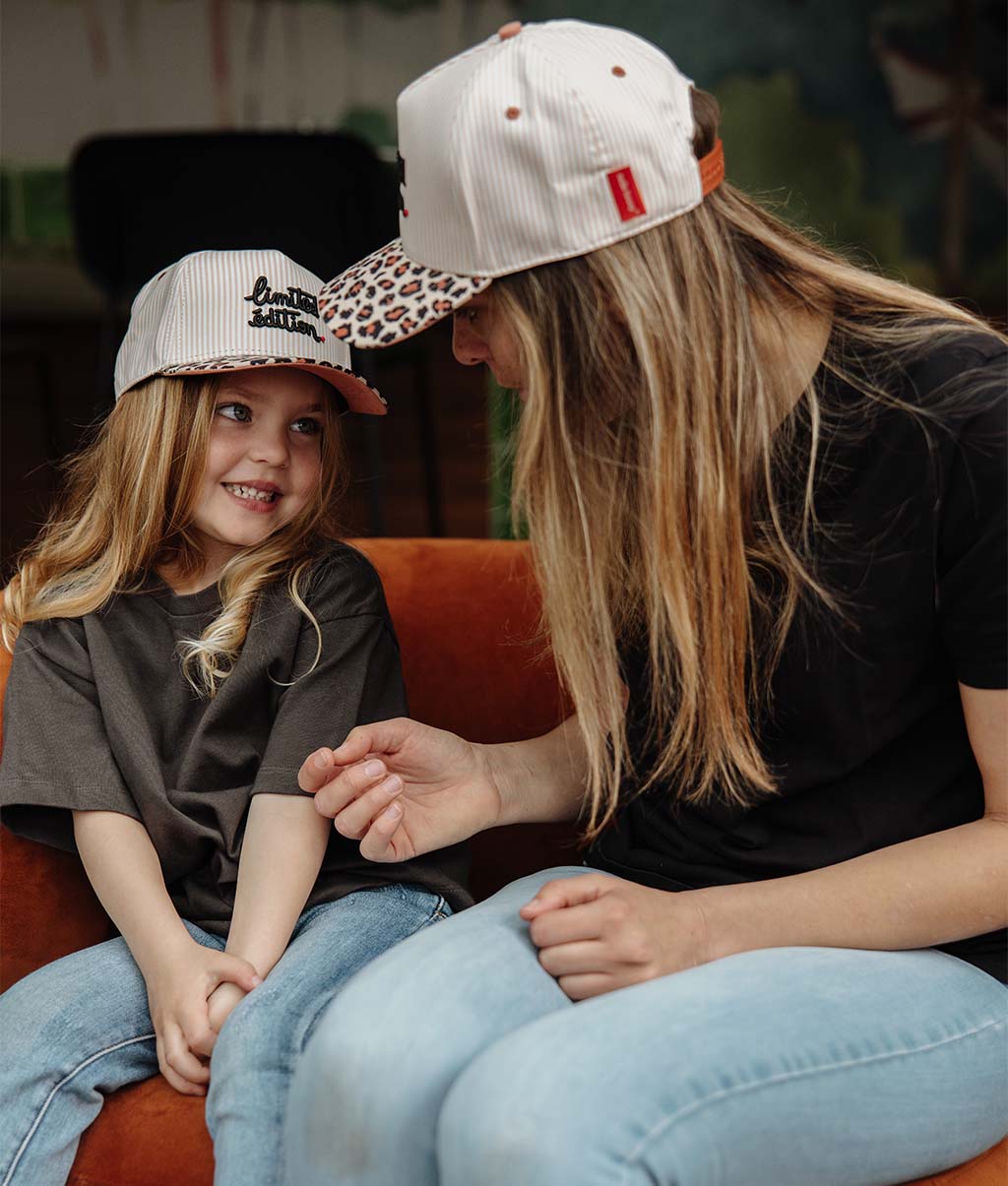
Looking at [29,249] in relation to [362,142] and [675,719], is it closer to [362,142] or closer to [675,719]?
[362,142]

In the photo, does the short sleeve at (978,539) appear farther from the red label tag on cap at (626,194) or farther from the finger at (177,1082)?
the finger at (177,1082)

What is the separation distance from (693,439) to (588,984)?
43cm

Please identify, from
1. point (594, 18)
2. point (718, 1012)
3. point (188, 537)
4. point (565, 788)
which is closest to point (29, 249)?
point (594, 18)

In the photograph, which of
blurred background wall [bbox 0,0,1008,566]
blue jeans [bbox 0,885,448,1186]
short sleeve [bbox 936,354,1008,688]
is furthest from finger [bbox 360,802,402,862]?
blurred background wall [bbox 0,0,1008,566]

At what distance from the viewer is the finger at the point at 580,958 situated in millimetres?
1062

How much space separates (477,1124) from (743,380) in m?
0.58

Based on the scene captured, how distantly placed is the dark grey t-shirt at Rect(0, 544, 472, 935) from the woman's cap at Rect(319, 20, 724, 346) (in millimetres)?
465

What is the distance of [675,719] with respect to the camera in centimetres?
121

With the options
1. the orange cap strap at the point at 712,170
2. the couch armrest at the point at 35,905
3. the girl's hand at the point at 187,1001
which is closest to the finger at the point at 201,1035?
the girl's hand at the point at 187,1001

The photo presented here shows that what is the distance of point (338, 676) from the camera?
1.45m

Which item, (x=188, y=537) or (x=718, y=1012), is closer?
(x=718, y=1012)

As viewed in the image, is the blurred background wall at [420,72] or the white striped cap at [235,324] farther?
the blurred background wall at [420,72]

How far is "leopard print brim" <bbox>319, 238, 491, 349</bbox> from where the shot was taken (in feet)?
3.60

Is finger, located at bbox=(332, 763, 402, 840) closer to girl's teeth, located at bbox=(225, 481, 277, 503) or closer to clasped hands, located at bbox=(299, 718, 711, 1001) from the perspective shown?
clasped hands, located at bbox=(299, 718, 711, 1001)
